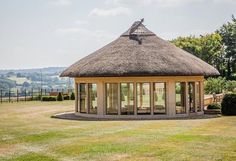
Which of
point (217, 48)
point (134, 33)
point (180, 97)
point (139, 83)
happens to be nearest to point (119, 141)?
point (139, 83)

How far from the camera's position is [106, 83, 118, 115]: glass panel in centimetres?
3062

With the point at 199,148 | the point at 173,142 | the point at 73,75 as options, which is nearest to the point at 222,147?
the point at 199,148

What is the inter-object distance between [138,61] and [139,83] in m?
1.42

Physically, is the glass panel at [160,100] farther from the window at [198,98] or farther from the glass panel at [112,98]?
the window at [198,98]

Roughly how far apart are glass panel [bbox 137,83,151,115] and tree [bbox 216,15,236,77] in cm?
4413

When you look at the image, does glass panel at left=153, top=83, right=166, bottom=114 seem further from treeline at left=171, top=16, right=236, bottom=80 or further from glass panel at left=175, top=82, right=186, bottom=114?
treeline at left=171, top=16, right=236, bottom=80

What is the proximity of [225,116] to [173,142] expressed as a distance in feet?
40.1

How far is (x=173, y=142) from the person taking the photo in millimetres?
18453

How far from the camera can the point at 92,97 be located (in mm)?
31688

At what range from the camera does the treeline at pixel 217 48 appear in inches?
2827

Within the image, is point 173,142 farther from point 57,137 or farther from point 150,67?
point 150,67

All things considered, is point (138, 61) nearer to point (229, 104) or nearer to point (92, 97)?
point (92, 97)

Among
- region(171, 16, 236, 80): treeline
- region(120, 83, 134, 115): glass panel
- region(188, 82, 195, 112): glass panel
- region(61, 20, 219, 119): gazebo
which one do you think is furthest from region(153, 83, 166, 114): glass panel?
region(171, 16, 236, 80): treeline

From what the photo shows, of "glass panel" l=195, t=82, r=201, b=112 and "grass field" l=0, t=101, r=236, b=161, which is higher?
"glass panel" l=195, t=82, r=201, b=112
